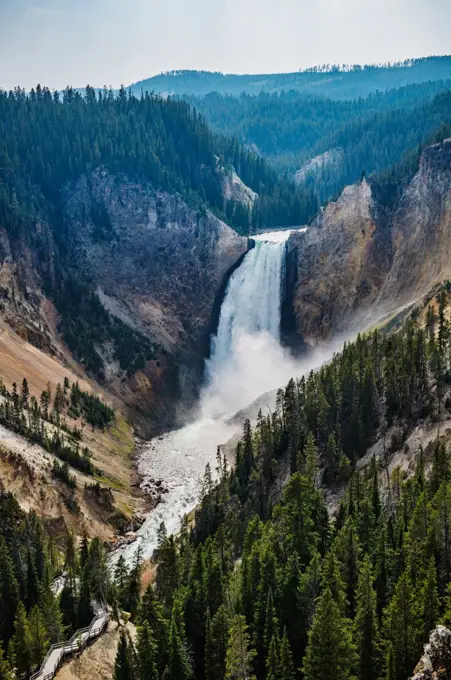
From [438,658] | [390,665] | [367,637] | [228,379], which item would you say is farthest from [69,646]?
[228,379]

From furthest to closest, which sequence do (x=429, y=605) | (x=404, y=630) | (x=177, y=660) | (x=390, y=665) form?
1. (x=177, y=660)
2. (x=429, y=605)
3. (x=404, y=630)
4. (x=390, y=665)

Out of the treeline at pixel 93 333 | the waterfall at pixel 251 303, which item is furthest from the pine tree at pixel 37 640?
the waterfall at pixel 251 303

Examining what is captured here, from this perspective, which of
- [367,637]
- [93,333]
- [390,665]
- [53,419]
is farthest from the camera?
[93,333]

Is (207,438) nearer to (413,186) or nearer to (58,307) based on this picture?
(58,307)

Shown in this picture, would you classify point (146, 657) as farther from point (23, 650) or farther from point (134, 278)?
point (134, 278)

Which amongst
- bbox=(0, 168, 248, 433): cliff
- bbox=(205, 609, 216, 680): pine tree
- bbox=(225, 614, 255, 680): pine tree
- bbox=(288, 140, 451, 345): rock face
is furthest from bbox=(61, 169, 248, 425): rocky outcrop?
bbox=(225, 614, 255, 680): pine tree

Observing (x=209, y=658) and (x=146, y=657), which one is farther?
(x=209, y=658)

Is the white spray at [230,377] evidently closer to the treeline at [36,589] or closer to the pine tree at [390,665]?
the treeline at [36,589]
